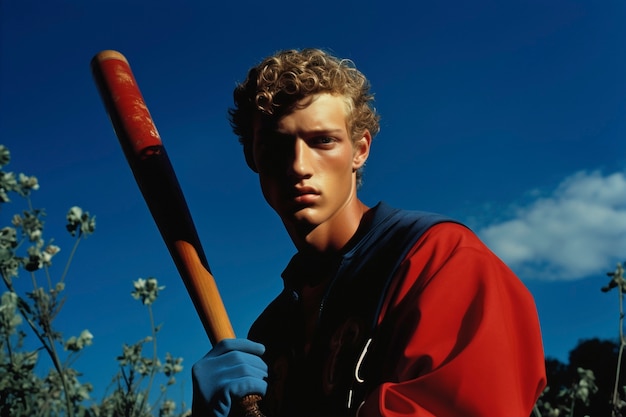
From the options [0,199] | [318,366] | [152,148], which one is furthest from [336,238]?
[0,199]

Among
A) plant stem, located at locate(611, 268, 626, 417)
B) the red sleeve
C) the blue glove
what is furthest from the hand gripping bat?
plant stem, located at locate(611, 268, 626, 417)

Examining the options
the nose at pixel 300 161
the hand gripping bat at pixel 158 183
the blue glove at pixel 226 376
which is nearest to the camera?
the blue glove at pixel 226 376

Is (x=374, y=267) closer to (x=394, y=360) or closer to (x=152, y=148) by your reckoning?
(x=394, y=360)

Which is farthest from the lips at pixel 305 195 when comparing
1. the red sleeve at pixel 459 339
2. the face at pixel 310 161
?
the red sleeve at pixel 459 339

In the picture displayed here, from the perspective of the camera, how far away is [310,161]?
93.4 inches

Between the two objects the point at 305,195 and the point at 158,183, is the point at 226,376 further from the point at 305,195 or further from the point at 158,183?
the point at 158,183

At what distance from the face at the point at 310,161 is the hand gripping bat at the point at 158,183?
395 mm

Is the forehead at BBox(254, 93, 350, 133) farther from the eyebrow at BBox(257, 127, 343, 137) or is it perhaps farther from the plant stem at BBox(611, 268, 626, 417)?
the plant stem at BBox(611, 268, 626, 417)

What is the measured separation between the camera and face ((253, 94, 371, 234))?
238cm

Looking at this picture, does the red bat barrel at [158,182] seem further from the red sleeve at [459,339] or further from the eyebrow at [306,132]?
the red sleeve at [459,339]

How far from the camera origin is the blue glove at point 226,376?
221 centimetres

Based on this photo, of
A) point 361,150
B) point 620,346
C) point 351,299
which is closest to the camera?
point 351,299

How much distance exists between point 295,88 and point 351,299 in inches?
31.0

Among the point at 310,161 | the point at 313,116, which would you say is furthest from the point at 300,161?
the point at 313,116
